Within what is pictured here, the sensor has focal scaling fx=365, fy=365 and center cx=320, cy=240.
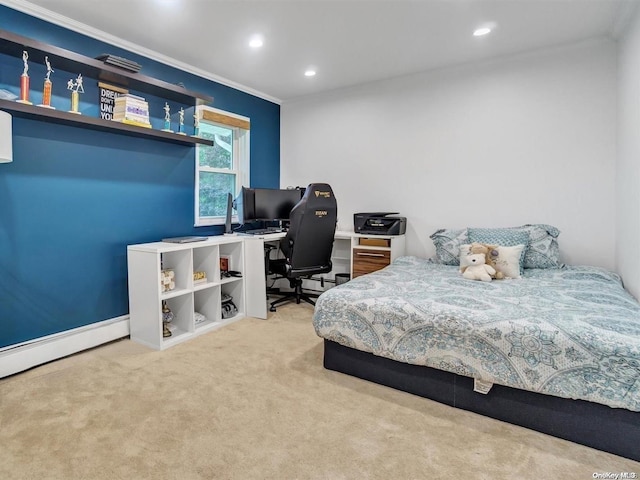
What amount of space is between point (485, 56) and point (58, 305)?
13.4ft

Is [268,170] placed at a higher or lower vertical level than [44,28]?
lower

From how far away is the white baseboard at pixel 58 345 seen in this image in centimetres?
234

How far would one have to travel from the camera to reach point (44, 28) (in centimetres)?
253

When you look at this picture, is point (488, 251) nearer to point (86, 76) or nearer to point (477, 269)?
point (477, 269)

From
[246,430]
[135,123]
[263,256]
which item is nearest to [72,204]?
[135,123]

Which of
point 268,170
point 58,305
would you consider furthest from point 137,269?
point 268,170

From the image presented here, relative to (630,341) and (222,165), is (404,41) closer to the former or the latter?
(222,165)

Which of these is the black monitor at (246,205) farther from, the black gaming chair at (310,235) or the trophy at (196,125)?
the trophy at (196,125)

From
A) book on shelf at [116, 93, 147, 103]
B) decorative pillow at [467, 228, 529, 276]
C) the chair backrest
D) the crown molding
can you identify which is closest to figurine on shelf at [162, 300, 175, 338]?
the chair backrest

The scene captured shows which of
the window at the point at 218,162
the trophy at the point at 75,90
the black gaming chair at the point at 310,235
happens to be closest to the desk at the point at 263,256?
the black gaming chair at the point at 310,235

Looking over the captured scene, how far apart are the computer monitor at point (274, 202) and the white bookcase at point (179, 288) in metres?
0.63

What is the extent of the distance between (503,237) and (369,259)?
1.24m

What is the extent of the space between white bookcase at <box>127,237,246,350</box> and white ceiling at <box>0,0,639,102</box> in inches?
65.2

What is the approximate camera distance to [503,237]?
3070mm
